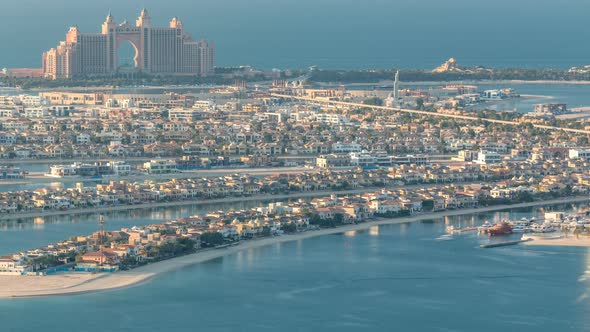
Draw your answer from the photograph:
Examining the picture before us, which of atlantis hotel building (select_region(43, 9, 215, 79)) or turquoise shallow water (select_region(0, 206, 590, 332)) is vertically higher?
atlantis hotel building (select_region(43, 9, 215, 79))

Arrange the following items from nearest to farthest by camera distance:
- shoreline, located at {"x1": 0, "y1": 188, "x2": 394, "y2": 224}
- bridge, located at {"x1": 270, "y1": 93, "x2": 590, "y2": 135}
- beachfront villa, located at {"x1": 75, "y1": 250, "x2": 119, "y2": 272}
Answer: beachfront villa, located at {"x1": 75, "y1": 250, "x2": 119, "y2": 272}
shoreline, located at {"x1": 0, "y1": 188, "x2": 394, "y2": 224}
bridge, located at {"x1": 270, "y1": 93, "x2": 590, "y2": 135}

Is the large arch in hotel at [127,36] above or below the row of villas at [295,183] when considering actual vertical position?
above

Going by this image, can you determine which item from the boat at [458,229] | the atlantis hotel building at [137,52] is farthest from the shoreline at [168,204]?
the atlantis hotel building at [137,52]

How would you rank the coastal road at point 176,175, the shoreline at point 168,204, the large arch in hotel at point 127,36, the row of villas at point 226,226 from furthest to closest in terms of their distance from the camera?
1. the large arch in hotel at point 127,36
2. the coastal road at point 176,175
3. the shoreline at point 168,204
4. the row of villas at point 226,226

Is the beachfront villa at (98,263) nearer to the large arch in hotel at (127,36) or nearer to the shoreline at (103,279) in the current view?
the shoreline at (103,279)

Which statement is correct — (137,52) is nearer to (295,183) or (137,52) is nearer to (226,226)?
(295,183)

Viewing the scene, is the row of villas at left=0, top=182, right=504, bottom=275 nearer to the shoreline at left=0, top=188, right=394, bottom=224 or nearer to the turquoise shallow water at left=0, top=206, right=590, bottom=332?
the turquoise shallow water at left=0, top=206, right=590, bottom=332

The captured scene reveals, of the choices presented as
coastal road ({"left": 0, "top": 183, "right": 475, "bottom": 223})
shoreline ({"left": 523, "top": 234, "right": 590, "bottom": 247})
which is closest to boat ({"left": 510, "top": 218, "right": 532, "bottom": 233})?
shoreline ({"left": 523, "top": 234, "right": 590, "bottom": 247})
